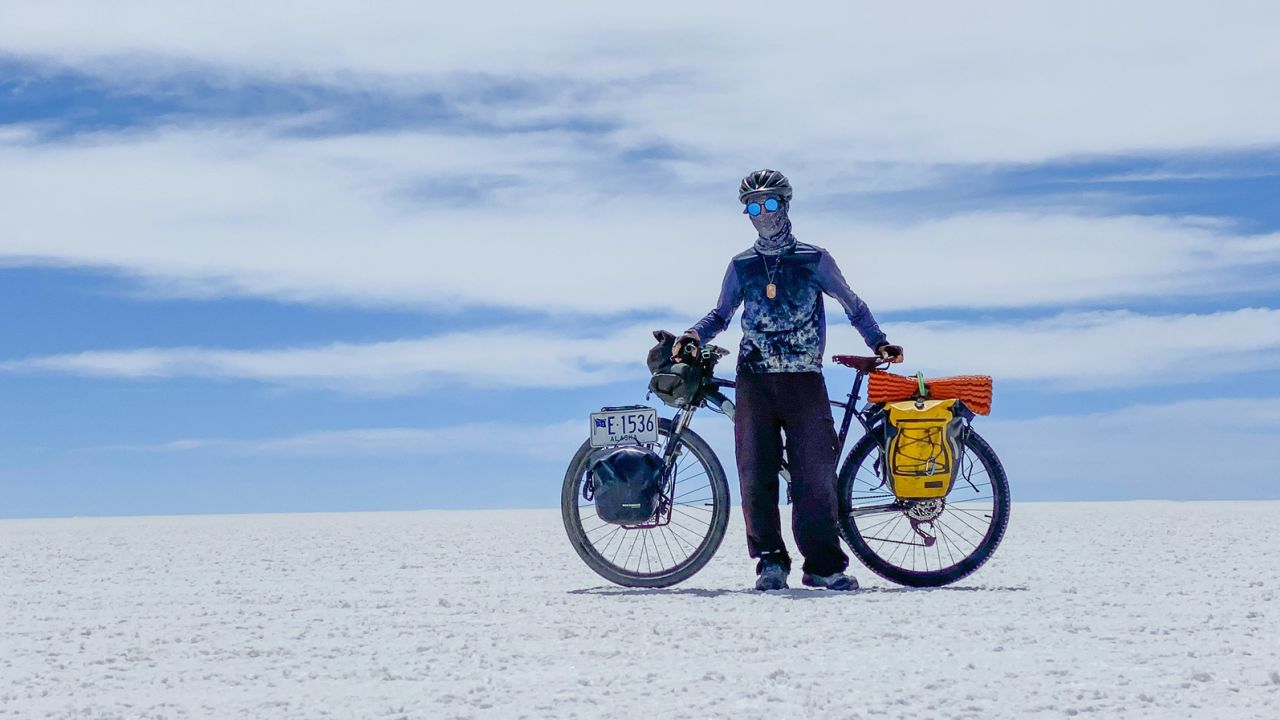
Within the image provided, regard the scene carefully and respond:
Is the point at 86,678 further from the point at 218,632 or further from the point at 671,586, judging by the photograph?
the point at 671,586

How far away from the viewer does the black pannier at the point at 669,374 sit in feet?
24.9

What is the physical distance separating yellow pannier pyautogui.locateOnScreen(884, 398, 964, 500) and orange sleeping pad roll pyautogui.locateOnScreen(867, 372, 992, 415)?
3.2 inches

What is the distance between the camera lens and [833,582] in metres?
7.27

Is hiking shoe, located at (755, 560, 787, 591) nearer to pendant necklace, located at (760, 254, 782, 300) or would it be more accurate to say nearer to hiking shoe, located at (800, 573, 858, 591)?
hiking shoe, located at (800, 573, 858, 591)

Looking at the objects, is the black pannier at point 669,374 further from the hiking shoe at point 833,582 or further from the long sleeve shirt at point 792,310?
the hiking shoe at point 833,582

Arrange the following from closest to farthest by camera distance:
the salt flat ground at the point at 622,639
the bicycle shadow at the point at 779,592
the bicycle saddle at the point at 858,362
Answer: the salt flat ground at the point at 622,639 → the bicycle shadow at the point at 779,592 → the bicycle saddle at the point at 858,362

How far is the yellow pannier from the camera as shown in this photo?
7391 mm

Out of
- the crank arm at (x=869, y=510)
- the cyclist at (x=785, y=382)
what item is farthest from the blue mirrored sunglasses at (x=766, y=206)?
the crank arm at (x=869, y=510)

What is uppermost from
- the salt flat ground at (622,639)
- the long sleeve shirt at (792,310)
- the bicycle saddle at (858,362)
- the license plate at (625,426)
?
the long sleeve shirt at (792,310)

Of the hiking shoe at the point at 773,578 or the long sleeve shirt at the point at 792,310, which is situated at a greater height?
the long sleeve shirt at the point at 792,310

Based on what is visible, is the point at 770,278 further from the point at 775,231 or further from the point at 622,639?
the point at 622,639

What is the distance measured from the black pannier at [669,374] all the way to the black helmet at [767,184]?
88 cm

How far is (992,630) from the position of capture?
5594 mm

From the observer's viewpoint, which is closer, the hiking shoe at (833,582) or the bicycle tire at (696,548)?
the hiking shoe at (833,582)
